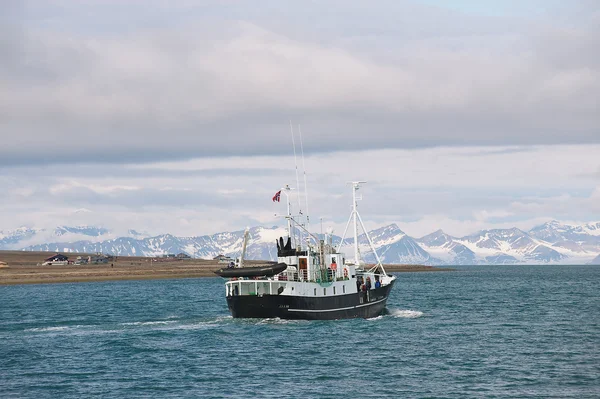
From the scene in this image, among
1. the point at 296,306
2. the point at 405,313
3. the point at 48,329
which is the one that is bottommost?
the point at 405,313

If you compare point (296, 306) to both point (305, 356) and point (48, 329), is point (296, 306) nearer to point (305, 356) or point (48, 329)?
point (305, 356)

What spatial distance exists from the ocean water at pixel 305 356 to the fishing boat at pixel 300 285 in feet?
5.36

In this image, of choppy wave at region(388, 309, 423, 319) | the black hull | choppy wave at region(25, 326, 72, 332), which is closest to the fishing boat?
the black hull

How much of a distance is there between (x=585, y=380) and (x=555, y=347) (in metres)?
→ 15.6

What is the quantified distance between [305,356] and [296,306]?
60.4 feet

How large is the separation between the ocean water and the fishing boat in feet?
5.36

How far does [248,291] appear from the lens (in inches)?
3295

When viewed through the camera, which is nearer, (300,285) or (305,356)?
(305,356)

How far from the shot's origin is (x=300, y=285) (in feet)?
271

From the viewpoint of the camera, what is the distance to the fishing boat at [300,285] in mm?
82625

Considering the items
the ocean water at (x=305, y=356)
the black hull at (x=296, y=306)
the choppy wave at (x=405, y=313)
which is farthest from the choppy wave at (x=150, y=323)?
the choppy wave at (x=405, y=313)

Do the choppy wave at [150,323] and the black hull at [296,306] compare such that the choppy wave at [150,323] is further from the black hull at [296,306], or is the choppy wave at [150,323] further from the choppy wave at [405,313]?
the choppy wave at [405,313]

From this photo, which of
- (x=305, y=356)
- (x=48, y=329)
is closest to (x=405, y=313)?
(x=305, y=356)

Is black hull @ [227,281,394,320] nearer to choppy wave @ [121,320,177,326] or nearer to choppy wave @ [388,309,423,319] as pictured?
choppy wave @ [121,320,177,326]
